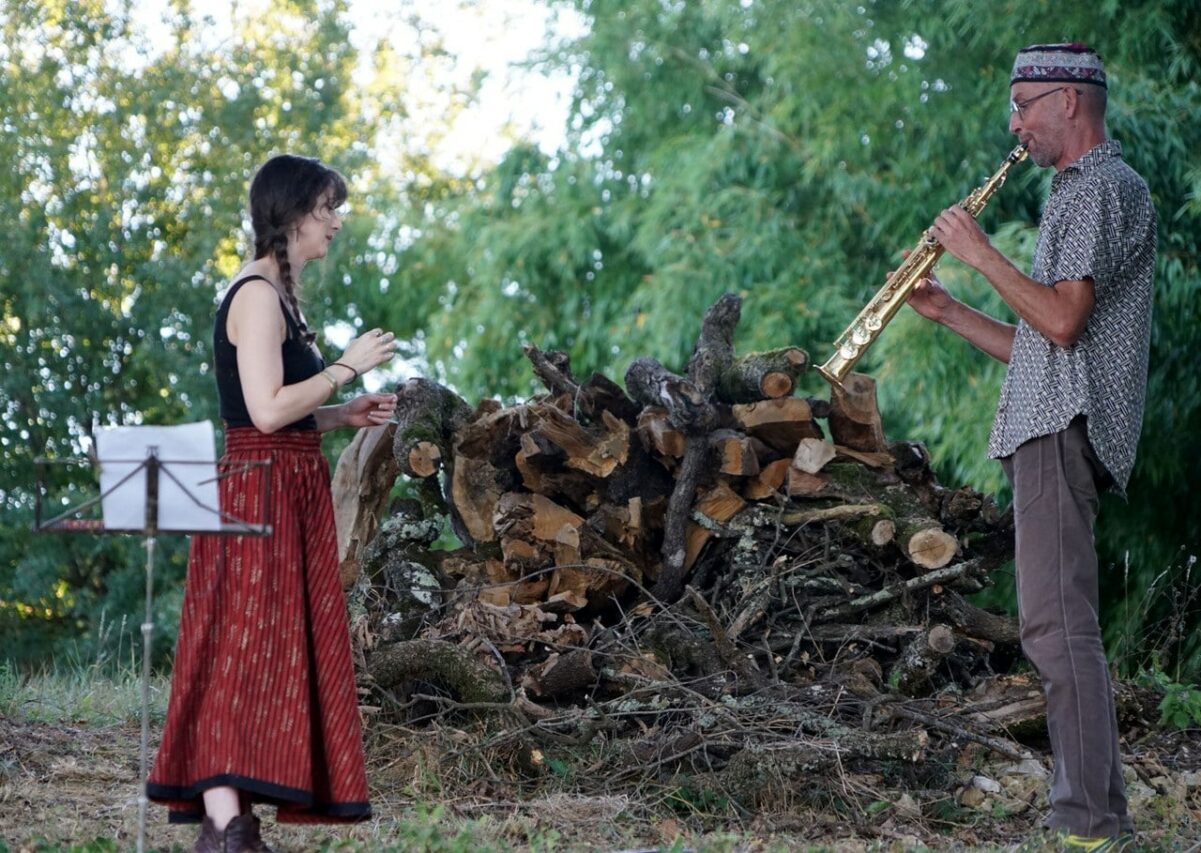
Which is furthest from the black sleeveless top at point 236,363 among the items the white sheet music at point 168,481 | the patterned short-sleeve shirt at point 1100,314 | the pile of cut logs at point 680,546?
the patterned short-sleeve shirt at point 1100,314

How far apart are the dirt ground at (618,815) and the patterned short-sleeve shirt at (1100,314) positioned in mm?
1054

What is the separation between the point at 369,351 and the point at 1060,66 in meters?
1.82

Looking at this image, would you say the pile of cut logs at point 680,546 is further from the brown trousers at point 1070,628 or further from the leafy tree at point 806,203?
the leafy tree at point 806,203

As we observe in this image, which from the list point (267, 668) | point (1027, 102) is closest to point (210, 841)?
point (267, 668)

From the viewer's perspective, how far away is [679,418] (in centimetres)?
507

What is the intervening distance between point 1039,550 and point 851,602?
4.94 ft

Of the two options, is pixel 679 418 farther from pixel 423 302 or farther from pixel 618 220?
pixel 423 302

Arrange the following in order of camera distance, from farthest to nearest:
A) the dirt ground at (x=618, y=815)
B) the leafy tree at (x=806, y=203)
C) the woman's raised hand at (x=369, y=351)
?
1. the leafy tree at (x=806, y=203)
2. the dirt ground at (x=618, y=815)
3. the woman's raised hand at (x=369, y=351)

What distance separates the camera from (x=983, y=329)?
4098 mm

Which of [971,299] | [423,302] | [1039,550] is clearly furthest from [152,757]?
[423,302]

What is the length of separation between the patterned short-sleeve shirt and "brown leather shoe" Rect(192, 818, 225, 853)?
82.0 inches

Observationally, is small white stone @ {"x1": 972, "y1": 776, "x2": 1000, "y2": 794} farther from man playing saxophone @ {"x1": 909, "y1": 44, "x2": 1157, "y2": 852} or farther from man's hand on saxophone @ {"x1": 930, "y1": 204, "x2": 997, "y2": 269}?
man's hand on saxophone @ {"x1": 930, "y1": 204, "x2": 997, "y2": 269}

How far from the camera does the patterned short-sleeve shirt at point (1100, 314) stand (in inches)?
141

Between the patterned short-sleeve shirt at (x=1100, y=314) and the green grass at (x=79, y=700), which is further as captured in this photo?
the green grass at (x=79, y=700)
